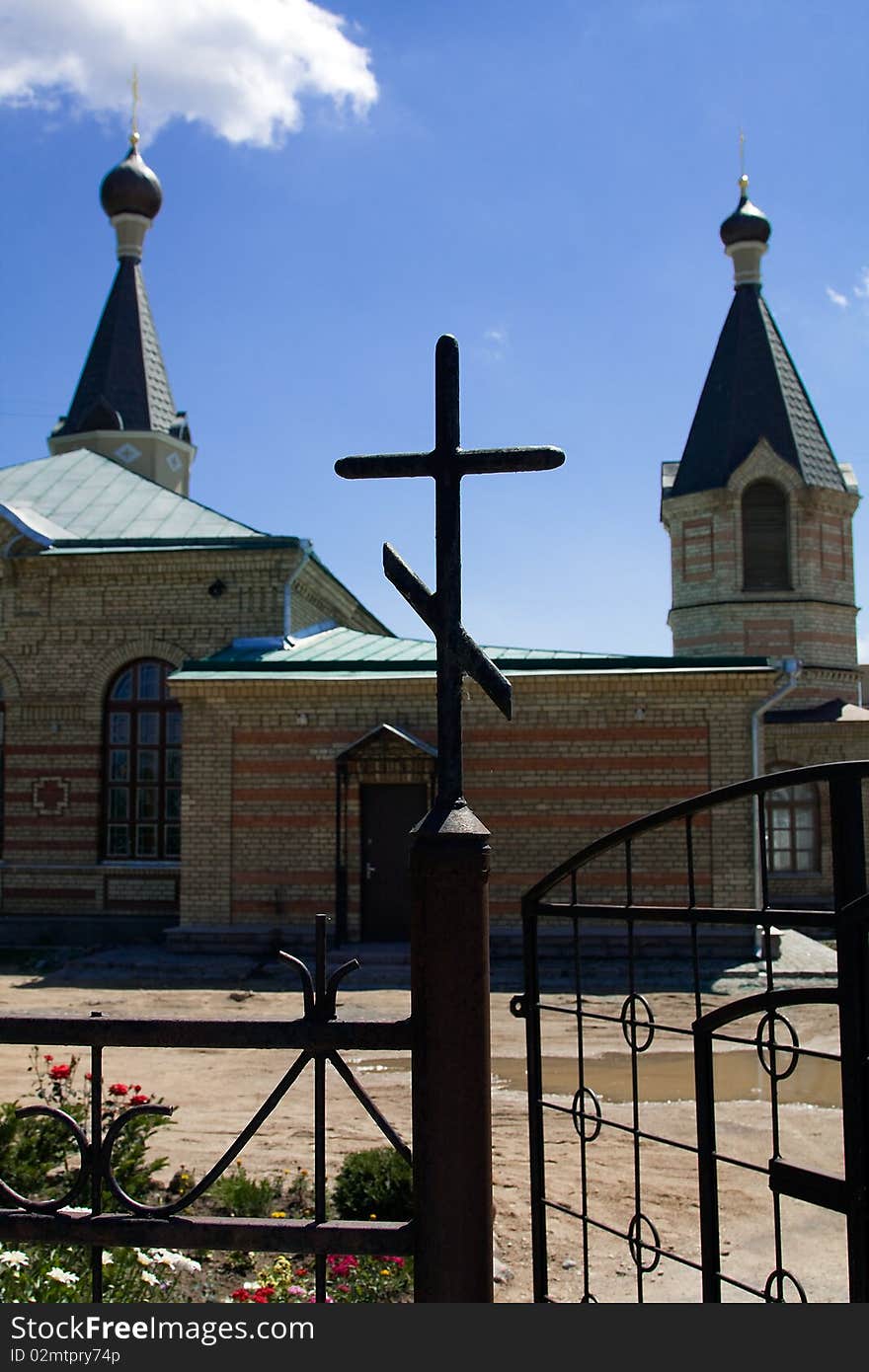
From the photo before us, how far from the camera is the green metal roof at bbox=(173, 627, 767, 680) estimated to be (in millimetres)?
13461

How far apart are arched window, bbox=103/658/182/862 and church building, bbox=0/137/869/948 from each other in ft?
0.10

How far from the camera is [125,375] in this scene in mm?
25109

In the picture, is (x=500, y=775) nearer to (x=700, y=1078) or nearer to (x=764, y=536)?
(x=700, y=1078)

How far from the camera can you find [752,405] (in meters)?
23.1

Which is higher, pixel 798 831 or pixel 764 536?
pixel 764 536

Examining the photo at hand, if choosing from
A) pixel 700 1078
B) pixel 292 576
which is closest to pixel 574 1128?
pixel 700 1078

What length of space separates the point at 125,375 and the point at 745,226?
14.0 metres

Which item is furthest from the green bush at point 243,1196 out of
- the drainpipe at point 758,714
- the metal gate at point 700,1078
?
the drainpipe at point 758,714

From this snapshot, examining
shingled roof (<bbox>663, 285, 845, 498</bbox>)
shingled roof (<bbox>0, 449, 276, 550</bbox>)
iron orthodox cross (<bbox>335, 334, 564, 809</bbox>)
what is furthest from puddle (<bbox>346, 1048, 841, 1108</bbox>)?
shingled roof (<bbox>663, 285, 845, 498</bbox>)

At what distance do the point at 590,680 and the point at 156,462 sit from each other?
14654 millimetres

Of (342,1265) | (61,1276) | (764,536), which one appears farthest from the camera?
(764,536)

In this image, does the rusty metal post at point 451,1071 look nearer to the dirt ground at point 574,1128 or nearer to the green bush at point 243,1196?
the dirt ground at point 574,1128

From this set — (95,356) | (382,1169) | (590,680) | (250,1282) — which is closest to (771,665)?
(590,680)

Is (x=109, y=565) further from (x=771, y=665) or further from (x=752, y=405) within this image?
(x=752, y=405)
